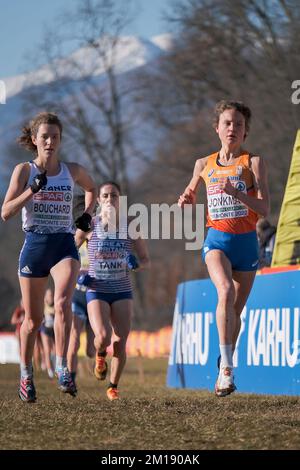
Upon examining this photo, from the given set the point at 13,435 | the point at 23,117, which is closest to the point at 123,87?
the point at 23,117

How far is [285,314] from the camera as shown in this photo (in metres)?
12.4

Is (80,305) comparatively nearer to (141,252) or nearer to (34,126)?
(141,252)

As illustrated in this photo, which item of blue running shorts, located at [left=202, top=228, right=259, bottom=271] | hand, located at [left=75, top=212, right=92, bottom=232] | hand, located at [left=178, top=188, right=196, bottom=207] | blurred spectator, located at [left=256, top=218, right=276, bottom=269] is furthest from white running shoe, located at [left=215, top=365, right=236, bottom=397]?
blurred spectator, located at [left=256, top=218, right=276, bottom=269]

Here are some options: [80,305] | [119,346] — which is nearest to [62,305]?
[119,346]

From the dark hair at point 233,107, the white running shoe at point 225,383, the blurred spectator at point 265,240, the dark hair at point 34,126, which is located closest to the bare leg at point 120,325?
the dark hair at point 34,126

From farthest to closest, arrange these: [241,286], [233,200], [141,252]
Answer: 1. [141,252]
2. [241,286]
3. [233,200]

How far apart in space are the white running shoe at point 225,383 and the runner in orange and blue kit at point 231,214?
0.13 feet

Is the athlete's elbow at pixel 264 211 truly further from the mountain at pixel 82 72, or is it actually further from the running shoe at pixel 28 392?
the mountain at pixel 82 72

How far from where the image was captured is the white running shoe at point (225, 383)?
31.0 ft

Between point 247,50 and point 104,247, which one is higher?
point 247,50

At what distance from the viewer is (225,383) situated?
9.47 metres

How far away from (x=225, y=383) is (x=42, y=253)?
1867 millimetres

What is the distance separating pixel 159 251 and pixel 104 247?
205 ft
